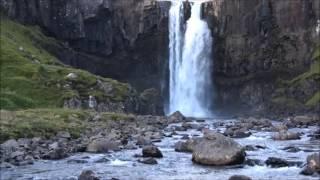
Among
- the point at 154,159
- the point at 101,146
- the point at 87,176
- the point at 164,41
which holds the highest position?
the point at 164,41

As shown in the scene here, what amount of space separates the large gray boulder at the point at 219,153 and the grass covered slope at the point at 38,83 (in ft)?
163

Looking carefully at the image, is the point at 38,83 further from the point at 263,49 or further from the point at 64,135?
the point at 263,49

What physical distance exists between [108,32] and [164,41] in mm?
16180

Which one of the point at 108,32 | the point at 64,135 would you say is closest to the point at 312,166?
the point at 64,135

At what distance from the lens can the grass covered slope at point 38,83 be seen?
331ft

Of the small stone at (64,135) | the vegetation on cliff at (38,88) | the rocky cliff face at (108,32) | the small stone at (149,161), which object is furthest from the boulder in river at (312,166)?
the rocky cliff face at (108,32)

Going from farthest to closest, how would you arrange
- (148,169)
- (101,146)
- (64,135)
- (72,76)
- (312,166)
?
(72,76) → (64,135) → (101,146) → (148,169) → (312,166)

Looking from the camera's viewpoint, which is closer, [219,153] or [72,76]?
[219,153]

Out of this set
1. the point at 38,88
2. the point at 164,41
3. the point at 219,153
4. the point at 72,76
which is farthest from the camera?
the point at 164,41

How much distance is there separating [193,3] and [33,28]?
158ft

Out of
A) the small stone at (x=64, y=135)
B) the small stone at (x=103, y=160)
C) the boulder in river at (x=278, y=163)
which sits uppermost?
the small stone at (x=64, y=135)

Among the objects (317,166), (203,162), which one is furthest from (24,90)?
(317,166)

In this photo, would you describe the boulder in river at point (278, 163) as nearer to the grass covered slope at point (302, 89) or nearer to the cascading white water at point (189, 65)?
the grass covered slope at point (302, 89)

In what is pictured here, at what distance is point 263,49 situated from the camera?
167125mm
